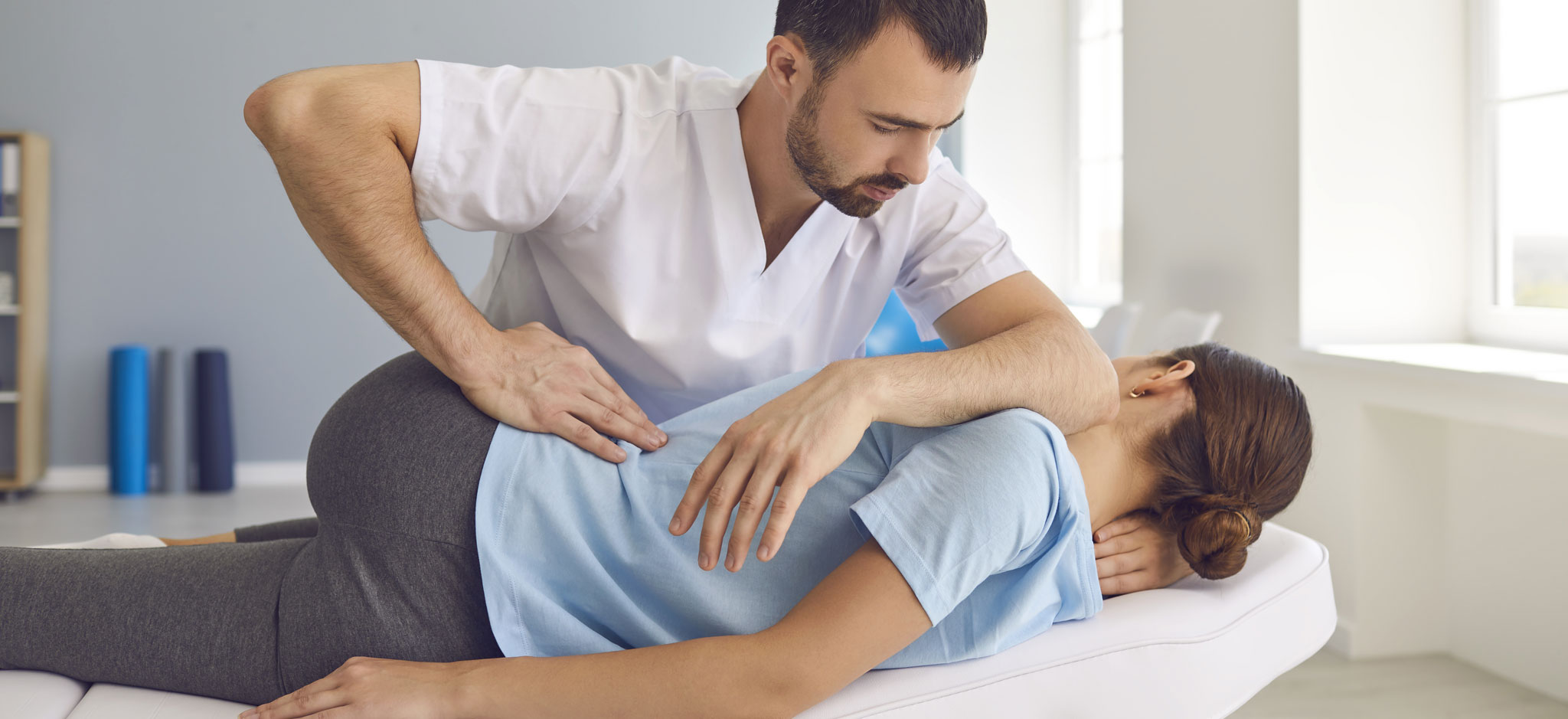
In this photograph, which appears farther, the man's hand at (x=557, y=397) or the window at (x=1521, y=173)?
the window at (x=1521, y=173)

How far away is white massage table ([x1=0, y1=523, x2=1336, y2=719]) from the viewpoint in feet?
3.41

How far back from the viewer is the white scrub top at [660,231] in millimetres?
1325

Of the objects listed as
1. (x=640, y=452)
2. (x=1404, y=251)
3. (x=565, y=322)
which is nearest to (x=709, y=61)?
(x=1404, y=251)

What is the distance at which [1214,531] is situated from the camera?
115 centimetres

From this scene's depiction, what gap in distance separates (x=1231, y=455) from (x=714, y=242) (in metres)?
0.73

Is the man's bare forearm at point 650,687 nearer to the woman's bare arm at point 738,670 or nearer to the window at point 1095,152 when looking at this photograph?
the woman's bare arm at point 738,670

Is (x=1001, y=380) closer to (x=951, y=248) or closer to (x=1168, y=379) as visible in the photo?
(x=1168, y=379)

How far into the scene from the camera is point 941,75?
50.9 inches

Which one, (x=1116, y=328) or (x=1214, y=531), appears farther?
(x=1116, y=328)

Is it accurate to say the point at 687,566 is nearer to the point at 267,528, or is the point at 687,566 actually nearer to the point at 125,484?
the point at 267,528

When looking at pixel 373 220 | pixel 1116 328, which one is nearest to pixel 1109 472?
pixel 373 220

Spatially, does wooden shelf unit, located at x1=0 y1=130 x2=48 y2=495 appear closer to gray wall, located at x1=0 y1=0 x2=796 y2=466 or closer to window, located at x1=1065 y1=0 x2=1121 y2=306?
gray wall, located at x1=0 y1=0 x2=796 y2=466

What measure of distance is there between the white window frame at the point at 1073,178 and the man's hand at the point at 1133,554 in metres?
3.80

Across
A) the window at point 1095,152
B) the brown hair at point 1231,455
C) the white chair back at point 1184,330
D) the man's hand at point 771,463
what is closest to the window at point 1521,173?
the white chair back at point 1184,330
